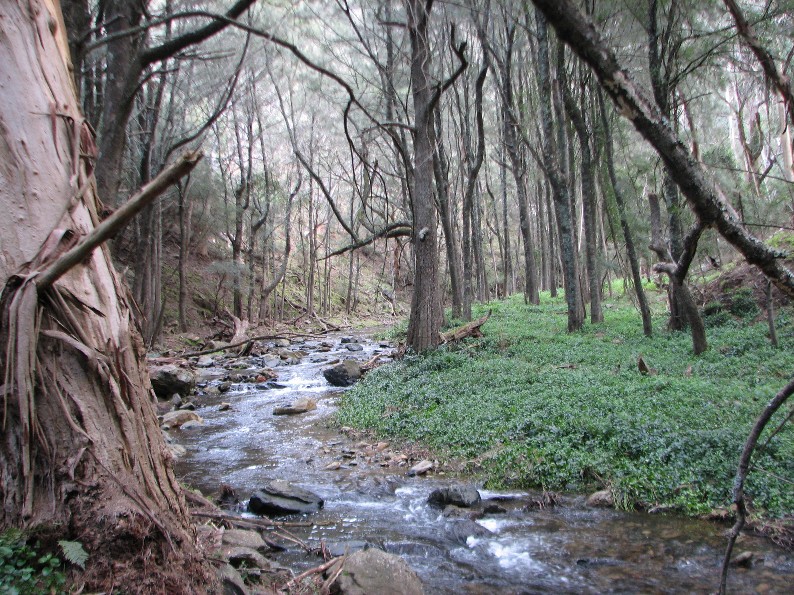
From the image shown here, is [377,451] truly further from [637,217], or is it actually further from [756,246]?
[637,217]

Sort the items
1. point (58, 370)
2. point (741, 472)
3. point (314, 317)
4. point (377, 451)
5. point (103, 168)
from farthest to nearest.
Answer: point (314, 317), point (377, 451), point (103, 168), point (58, 370), point (741, 472)

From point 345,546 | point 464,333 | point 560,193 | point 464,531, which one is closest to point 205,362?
point 464,333

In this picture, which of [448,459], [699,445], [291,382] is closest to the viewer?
[699,445]

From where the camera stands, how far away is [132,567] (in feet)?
6.77

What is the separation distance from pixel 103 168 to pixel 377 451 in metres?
4.93

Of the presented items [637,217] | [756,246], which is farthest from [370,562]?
[637,217]

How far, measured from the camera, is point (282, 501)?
5227mm

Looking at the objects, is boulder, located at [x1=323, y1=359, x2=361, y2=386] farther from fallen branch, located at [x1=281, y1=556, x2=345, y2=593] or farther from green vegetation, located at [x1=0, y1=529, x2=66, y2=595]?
green vegetation, located at [x1=0, y1=529, x2=66, y2=595]

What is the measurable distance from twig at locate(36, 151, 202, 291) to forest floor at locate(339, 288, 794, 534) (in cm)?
352

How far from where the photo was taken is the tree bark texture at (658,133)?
1.97 meters

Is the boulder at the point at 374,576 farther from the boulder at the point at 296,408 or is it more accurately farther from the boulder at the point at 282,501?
the boulder at the point at 296,408

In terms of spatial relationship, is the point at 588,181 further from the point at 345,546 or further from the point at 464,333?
the point at 345,546

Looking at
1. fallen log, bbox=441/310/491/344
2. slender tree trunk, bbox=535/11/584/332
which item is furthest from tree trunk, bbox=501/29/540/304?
fallen log, bbox=441/310/491/344

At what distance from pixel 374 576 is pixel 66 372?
7.30 ft
